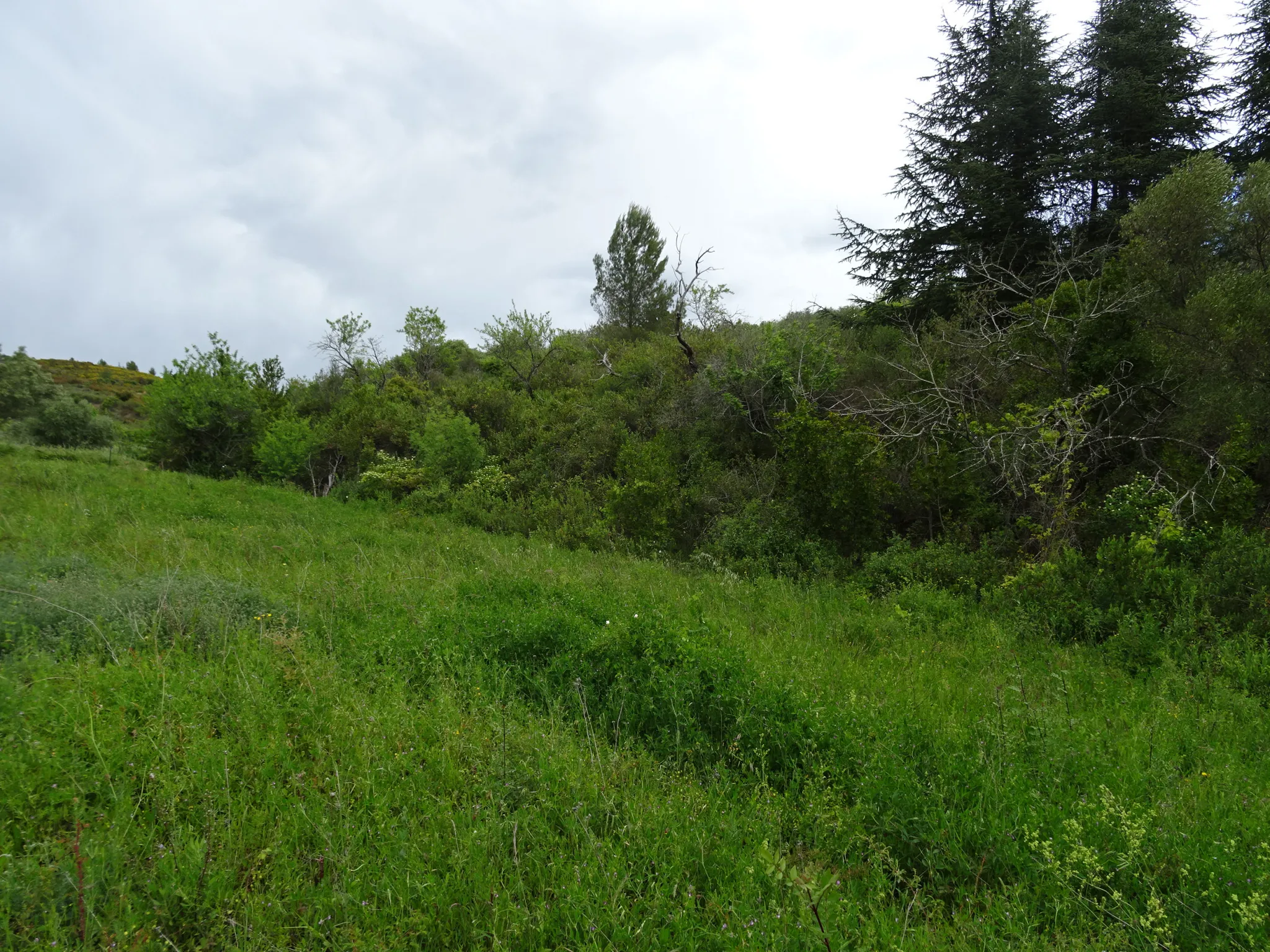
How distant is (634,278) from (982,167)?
19126 mm

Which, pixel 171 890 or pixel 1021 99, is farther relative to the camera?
pixel 1021 99

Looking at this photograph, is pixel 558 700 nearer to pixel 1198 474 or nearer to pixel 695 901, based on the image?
pixel 695 901

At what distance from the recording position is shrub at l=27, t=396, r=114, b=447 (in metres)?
25.4

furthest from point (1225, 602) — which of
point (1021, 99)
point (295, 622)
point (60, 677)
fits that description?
point (1021, 99)

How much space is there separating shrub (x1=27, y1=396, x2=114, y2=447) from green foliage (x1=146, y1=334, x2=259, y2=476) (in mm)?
10536

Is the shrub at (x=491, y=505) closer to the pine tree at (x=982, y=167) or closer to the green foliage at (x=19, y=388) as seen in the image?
the pine tree at (x=982, y=167)

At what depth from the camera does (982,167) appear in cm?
1314

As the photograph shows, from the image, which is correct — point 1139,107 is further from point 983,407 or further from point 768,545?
point 768,545

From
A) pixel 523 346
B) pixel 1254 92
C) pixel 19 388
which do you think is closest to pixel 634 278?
pixel 523 346

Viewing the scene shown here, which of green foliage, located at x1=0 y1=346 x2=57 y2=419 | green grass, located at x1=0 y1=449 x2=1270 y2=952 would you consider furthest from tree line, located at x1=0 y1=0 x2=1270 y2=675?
green foliage, located at x1=0 y1=346 x2=57 y2=419

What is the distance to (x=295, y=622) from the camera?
544cm

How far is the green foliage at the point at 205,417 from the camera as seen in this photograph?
18781mm

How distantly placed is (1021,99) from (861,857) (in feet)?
55.4

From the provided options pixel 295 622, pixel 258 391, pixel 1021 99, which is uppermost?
pixel 1021 99
